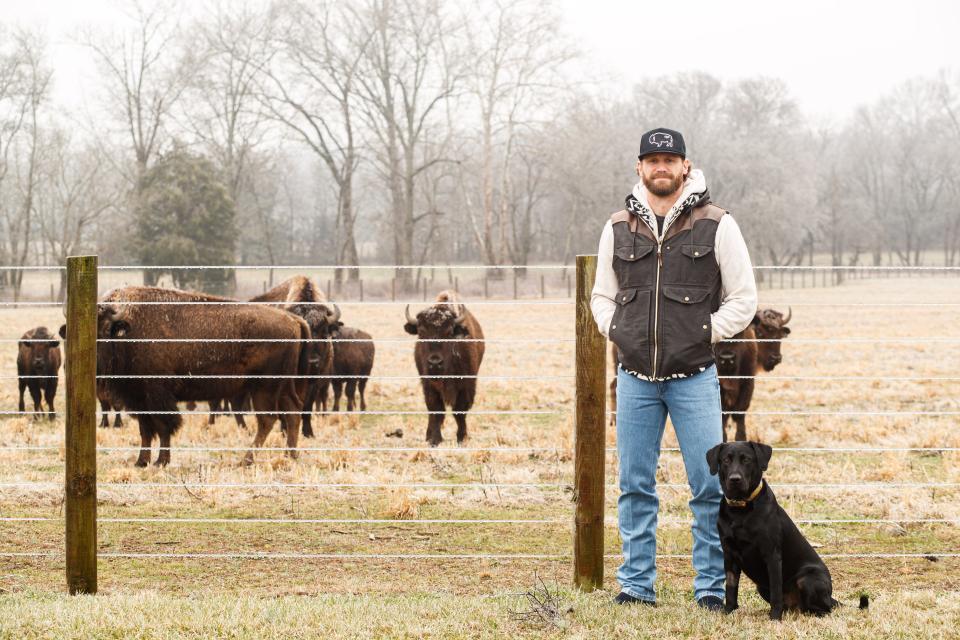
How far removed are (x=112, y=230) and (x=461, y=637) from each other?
50935 millimetres

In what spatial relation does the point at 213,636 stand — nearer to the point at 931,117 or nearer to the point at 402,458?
the point at 402,458

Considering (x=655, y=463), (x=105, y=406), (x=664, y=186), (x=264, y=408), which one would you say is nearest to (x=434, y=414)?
(x=264, y=408)

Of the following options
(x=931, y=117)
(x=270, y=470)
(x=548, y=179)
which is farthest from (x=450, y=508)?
(x=931, y=117)

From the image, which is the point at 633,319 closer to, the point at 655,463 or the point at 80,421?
the point at 655,463

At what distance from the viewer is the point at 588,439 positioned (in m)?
5.14

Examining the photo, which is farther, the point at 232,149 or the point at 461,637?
the point at 232,149

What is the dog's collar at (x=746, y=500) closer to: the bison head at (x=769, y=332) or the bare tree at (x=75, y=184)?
the bison head at (x=769, y=332)

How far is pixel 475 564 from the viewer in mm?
6312

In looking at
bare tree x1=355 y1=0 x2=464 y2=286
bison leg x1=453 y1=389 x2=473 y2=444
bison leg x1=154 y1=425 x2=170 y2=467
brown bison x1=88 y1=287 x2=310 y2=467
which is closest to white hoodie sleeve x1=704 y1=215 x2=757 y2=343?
brown bison x1=88 y1=287 x2=310 y2=467

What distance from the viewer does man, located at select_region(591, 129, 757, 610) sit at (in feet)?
15.2

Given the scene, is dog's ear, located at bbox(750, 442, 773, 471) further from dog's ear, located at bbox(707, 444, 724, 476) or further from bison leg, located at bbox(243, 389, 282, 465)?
bison leg, located at bbox(243, 389, 282, 465)

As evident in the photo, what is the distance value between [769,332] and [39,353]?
9.60m

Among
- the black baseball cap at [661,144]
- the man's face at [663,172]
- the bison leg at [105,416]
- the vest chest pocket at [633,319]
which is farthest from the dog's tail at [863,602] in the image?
the bison leg at [105,416]

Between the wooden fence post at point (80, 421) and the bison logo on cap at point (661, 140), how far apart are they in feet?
9.48
